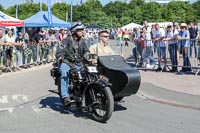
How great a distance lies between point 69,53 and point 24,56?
987 centimetres

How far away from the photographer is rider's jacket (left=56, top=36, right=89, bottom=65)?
25.7 ft

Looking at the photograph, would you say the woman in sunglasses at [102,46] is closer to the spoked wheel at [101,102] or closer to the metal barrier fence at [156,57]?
the spoked wheel at [101,102]

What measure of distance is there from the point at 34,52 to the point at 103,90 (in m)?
12.1

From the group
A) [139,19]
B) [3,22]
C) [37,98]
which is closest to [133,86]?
[37,98]

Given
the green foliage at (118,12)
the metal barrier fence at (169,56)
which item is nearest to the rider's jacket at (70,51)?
the metal barrier fence at (169,56)

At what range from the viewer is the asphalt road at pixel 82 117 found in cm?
664

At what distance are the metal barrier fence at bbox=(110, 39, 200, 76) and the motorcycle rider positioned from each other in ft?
21.2

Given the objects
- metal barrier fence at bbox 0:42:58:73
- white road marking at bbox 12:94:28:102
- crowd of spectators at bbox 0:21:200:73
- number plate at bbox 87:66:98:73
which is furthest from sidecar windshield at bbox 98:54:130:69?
metal barrier fence at bbox 0:42:58:73

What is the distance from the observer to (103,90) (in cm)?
687

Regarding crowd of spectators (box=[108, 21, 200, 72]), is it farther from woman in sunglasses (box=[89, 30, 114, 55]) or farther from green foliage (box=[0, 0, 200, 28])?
green foliage (box=[0, 0, 200, 28])

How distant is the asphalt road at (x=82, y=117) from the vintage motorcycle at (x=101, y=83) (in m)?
0.27

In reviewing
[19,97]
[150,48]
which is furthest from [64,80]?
[150,48]

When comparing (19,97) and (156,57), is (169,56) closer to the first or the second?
(156,57)

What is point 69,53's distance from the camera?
784 centimetres
